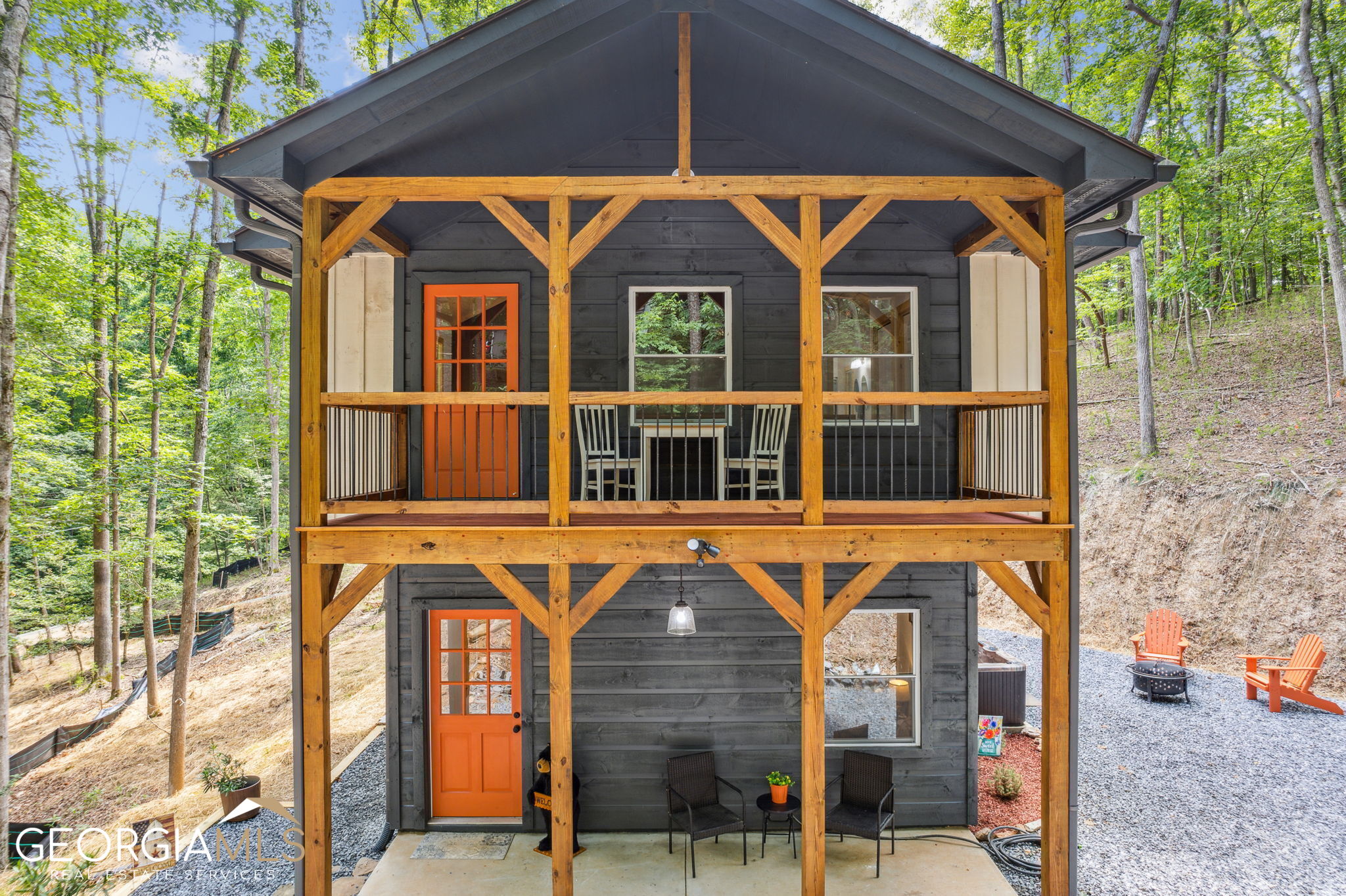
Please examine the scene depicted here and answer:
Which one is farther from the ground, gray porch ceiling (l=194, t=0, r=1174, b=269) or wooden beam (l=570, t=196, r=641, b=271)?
gray porch ceiling (l=194, t=0, r=1174, b=269)

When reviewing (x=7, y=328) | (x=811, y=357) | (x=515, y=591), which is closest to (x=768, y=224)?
(x=811, y=357)

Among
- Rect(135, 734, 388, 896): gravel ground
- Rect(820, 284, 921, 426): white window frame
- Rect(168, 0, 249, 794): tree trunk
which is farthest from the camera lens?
Rect(168, 0, 249, 794): tree trunk

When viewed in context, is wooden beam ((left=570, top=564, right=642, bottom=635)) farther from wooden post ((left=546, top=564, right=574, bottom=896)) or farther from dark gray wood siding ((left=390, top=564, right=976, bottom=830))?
dark gray wood siding ((left=390, top=564, right=976, bottom=830))

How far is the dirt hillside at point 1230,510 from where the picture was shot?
9445 millimetres

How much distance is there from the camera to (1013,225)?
4.04 metres

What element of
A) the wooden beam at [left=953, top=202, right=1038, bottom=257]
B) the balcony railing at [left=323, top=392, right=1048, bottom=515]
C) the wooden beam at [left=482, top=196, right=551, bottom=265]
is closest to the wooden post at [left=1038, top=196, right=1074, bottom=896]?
the wooden beam at [left=953, top=202, right=1038, bottom=257]

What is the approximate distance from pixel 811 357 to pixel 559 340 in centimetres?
164

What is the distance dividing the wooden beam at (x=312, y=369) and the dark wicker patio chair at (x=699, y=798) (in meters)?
3.53

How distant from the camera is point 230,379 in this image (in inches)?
720

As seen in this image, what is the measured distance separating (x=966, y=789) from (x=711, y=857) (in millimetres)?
2390

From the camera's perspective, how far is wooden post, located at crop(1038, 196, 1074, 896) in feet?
13.2

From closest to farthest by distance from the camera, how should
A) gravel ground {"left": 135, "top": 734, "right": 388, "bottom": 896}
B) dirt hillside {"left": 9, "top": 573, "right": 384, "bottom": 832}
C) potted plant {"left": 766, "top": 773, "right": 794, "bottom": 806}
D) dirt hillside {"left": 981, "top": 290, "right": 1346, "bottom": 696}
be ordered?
gravel ground {"left": 135, "top": 734, "right": 388, "bottom": 896} < potted plant {"left": 766, "top": 773, "right": 794, "bottom": 806} < dirt hillside {"left": 9, "top": 573, "right": 384, "bottom": 832} < dirt hillside {"left": 981, "top": 290, "right": 1346, "bottom": 696}

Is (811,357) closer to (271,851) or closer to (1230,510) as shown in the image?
(271,851)

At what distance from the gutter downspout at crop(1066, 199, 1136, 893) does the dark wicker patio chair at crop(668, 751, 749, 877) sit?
2.35 meters
